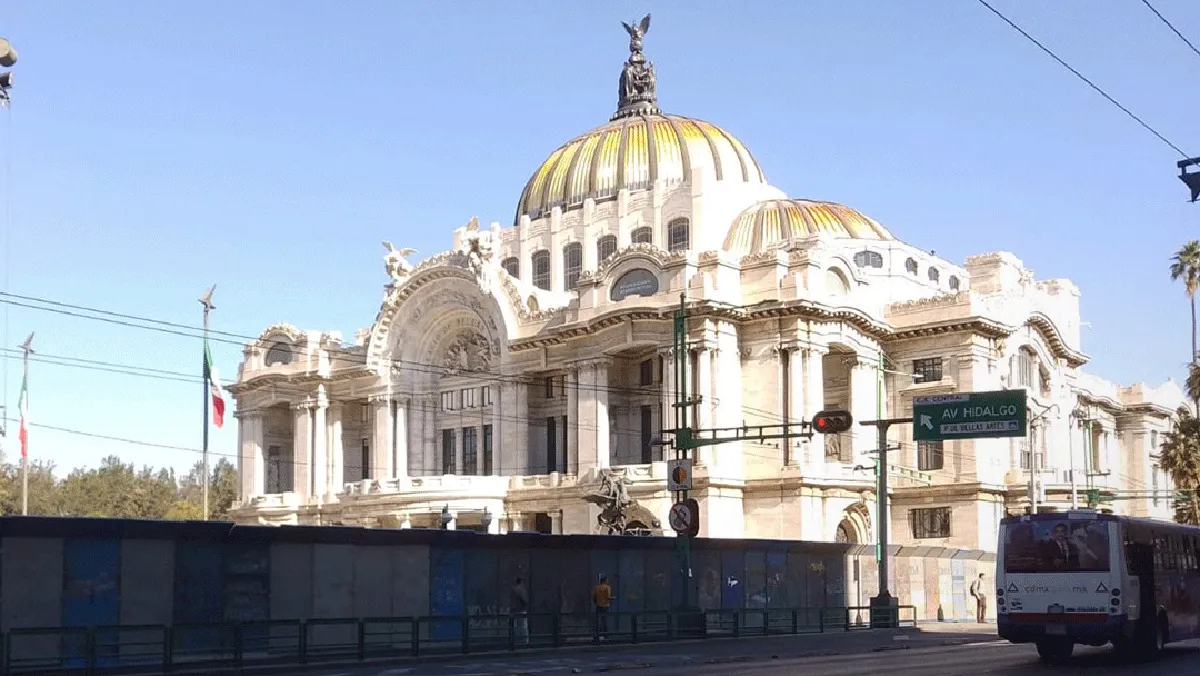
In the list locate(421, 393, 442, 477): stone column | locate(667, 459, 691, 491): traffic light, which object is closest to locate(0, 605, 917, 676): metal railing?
locate(667, 459, 691, 491): traffic light

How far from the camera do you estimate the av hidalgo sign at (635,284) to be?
6906cm

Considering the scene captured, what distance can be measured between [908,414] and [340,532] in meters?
45.1

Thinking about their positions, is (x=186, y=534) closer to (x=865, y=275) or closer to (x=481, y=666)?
(x=481, y=666)

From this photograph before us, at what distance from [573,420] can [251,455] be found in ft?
82.0

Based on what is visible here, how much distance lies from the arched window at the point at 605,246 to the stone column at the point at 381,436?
1467 centimetres

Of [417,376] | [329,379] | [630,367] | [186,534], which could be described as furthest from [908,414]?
[186,534]

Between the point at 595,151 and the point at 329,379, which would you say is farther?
the point at 595,151

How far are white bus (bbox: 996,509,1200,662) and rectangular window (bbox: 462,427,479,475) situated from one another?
49318 millimetres

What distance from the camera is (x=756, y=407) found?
68.2m

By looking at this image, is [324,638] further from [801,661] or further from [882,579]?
[882,579]

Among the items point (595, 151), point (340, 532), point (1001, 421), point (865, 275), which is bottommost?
point (340, 532)

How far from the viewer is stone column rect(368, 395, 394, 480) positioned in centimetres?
7844

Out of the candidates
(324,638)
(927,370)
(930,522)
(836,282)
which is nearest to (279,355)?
(836,282)

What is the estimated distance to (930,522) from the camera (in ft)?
238
